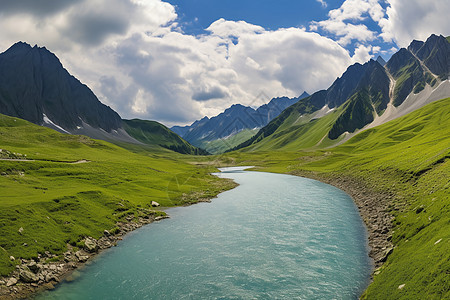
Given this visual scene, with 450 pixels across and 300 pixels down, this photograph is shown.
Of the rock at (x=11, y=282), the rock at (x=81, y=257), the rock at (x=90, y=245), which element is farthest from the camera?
the rock at (x=90, y=245)

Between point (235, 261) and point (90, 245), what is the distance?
60.3ft

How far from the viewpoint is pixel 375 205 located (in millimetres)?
49000

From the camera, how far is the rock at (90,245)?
31141 mm

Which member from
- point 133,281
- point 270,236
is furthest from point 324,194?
point 133,281

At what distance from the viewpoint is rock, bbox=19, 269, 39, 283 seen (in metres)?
22.6

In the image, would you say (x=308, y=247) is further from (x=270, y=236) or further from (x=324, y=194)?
(x=324, y=194)

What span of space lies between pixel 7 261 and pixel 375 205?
2193 inches

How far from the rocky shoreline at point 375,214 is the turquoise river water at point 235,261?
1174mm

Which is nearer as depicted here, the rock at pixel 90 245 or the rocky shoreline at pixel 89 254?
the rocky shoreline at pixel 89 254

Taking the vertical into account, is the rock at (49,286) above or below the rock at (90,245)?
below

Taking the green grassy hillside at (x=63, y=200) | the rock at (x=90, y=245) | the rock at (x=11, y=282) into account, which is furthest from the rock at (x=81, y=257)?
the rock at (x=11, y=282)

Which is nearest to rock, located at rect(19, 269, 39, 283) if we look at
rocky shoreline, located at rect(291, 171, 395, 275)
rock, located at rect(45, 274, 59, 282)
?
rock, located at rect(45, 274, 59, 282)

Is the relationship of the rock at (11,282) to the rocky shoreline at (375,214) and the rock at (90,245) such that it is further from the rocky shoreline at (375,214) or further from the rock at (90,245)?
the rocky shoreline at (375,214)

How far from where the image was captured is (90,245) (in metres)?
31.6
